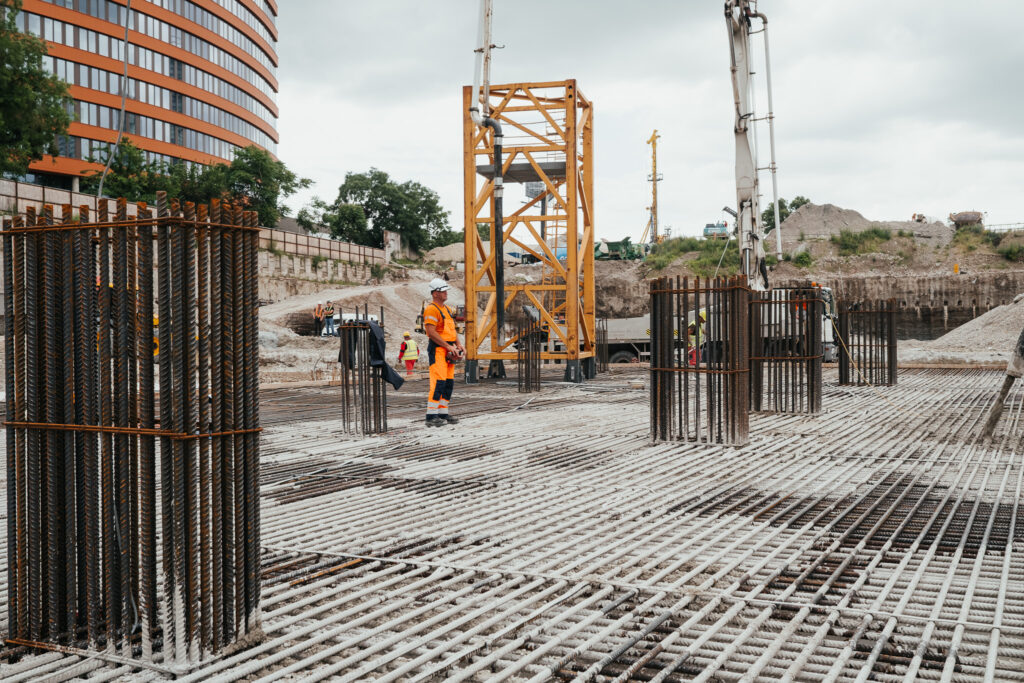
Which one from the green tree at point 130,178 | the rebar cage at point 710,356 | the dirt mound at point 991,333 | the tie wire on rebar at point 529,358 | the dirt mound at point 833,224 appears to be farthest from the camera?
the dirt mound at point 833,224

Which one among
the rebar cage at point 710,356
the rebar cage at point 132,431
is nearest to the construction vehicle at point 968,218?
the rebar cage at point 710,356

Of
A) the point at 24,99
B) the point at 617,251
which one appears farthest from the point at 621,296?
the point at 24,99

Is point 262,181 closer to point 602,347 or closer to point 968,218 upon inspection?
point 602,347

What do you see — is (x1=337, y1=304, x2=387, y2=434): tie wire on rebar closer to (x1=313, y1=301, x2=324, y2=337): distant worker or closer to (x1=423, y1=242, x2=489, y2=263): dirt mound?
(x1=313, y1=301, x2=324, y2=337): distant worker

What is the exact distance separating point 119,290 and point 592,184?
1657cm

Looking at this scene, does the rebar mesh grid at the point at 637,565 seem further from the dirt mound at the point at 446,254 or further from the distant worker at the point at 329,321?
the dirt mound at the point at 446,254

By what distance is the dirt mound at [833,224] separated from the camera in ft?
180

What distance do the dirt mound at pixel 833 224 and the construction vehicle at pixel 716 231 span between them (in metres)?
2.98

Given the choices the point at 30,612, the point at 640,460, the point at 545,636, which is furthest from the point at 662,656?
the point at 640,460

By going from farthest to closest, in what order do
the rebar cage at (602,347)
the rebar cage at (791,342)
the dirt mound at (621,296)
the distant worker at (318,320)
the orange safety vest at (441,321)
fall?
1. the dirt mound at (621,296)
2. the distant worker at (318,320)
3. the rebar cage at (602,347)
4. the rebar cage at (791,342)
5. the orange safety vest at (441,321)

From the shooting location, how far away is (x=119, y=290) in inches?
134

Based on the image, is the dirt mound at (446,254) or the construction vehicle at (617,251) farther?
the dirt mound at (446,254)

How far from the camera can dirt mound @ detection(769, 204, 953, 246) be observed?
55013 mm

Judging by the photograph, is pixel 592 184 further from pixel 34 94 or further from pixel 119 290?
pixel 34 94
